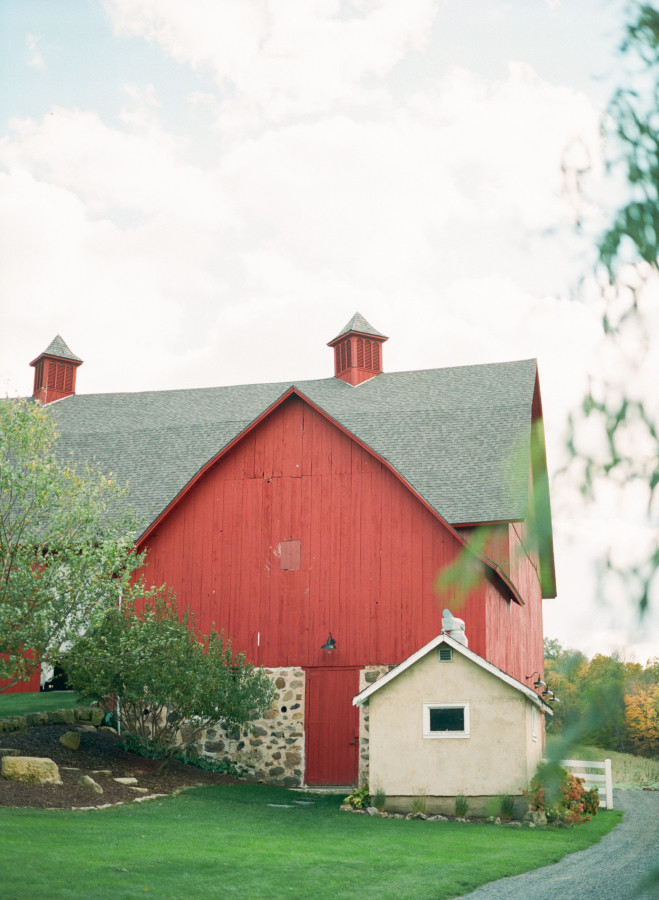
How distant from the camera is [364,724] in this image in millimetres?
18281

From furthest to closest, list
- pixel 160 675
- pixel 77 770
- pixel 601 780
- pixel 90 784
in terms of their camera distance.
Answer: pixel 601 780, pixel 160 675, pixel 77 770, pixel 90 784

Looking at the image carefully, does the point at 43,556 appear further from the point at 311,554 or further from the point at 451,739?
the point at 451,739

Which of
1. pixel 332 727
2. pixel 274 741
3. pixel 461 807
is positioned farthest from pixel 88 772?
pixel 461 807

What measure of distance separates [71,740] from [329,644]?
17.6 ft

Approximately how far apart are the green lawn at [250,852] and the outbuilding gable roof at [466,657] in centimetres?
214

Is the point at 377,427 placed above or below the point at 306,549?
above

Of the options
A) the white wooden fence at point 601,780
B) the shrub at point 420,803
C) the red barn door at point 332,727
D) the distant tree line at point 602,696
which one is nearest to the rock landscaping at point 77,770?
the red barn door at point 332,727

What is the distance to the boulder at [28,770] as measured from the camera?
1406cm

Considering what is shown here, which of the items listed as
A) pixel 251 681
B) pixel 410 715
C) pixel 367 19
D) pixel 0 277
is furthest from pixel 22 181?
A: pixel 367 19

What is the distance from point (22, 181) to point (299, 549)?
11.7 metres

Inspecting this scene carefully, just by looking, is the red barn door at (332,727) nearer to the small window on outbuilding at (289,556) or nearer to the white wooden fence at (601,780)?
the small window on outbuilding at (289,556)

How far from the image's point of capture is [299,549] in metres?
19.9

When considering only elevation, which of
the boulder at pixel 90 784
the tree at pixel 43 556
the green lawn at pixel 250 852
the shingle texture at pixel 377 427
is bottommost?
the green lawn at pixel 250 852

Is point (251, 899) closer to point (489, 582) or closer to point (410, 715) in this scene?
point (410, 715)
